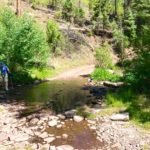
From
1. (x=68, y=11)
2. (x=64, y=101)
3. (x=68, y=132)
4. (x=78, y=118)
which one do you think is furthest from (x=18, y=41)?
(x=68, y=11)

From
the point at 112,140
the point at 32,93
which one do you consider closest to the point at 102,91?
the point at 32,93

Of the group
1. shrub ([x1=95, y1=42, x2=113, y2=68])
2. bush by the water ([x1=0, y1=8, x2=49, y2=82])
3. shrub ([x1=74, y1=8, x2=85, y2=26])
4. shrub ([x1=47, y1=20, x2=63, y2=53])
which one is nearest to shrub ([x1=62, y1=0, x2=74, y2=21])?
shrub ([x1=74, y1=8, x2=85, y2=26])

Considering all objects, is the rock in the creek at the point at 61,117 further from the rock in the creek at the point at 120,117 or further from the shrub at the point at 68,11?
the shrub at the point at 68,11

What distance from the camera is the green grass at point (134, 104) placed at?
55.5ft

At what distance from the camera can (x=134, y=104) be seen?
62.3 ft

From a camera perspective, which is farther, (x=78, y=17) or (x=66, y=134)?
(x=78, y=17)

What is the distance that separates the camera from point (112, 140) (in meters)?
14.7

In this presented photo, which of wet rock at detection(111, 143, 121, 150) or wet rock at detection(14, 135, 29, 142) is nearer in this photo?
wet rock at detection(111, 143, 121, 150)

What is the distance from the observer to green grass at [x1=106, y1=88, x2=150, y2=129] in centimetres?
1692

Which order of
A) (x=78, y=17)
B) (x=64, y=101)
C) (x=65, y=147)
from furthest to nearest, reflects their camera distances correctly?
1. (x=78, y=17)
2. (x=64, y=101)
3. (x=65, y=147)

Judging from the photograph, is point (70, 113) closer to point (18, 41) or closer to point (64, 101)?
point (64, 101)

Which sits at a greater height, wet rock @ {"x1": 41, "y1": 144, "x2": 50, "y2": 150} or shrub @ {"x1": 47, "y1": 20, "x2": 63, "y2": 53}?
shrub @ {"x1": 47, "y1": 20, "x2": 63, "y2": 53}

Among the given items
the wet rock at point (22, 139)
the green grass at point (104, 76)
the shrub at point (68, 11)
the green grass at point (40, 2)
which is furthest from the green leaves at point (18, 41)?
the green grass at point (40, 2)

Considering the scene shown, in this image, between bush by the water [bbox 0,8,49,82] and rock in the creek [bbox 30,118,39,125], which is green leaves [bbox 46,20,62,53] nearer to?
bush by the water [bbox 0,8,49,82]
